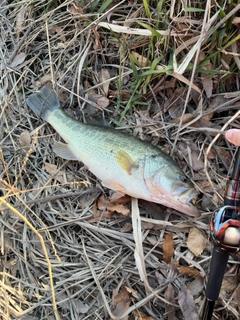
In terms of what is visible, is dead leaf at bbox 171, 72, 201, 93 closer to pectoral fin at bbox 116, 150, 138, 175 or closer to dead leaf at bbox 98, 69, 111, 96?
dead leaf at bbox 98, 69, 111, 96

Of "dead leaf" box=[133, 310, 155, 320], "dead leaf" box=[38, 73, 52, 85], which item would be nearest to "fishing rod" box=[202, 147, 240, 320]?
"dead leaf" box=[133, 310, 155, 320]

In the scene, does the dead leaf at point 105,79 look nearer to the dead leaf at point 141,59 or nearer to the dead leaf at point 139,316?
the dead leaf at point 141,59

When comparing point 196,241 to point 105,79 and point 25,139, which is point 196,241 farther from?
point 25,139

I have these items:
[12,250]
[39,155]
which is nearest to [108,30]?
[39,155]

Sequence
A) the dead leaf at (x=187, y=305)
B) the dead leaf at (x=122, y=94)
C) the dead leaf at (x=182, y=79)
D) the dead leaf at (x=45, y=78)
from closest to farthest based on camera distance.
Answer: the dead leaf at (x=187, y=305) → the dead leaf at (x=182, y=79) → the dead leaf at (x=122, y=94) → the dead leaf at (x=45, y=78)

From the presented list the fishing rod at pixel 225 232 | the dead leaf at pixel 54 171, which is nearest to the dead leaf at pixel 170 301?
the fishing rod at pixel 225 232

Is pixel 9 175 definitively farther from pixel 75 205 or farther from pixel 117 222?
pixel 117 222
